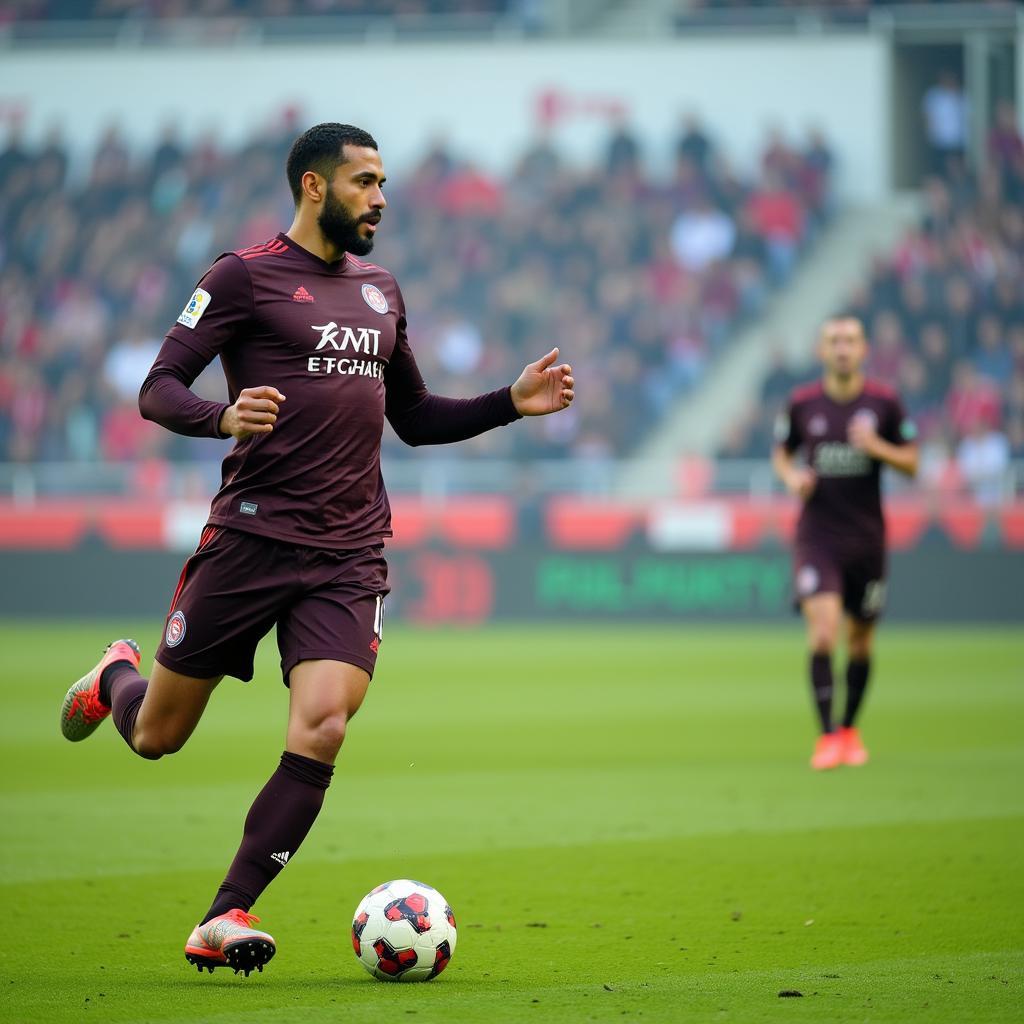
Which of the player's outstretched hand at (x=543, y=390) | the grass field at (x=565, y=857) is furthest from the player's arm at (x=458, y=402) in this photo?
the grass field at (x=565, y=857)

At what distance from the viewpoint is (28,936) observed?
598cm

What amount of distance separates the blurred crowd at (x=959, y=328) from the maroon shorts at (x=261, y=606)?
17.3 metres

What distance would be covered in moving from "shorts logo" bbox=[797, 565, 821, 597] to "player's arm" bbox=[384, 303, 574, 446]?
513cm

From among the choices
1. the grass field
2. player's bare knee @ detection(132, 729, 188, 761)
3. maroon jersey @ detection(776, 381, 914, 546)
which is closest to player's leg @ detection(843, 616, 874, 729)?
the grass field

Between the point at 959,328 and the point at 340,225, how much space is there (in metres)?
20.1

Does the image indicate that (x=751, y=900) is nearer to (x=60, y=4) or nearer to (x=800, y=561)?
Answer: (x=800, y=561)

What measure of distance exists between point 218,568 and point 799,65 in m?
25.5

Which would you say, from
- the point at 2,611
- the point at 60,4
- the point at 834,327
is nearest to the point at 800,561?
the point at 834,327

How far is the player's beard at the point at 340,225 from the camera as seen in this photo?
564 centimetres

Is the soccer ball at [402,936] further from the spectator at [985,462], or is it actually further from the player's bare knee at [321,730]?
the spectator at [985,462]

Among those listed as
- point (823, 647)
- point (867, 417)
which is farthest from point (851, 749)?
point (867, 417)

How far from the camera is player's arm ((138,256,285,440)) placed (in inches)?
205

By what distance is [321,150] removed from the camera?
18.5 feet

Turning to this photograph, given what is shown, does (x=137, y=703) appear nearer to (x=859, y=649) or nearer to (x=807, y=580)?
(x=807, y=580)
